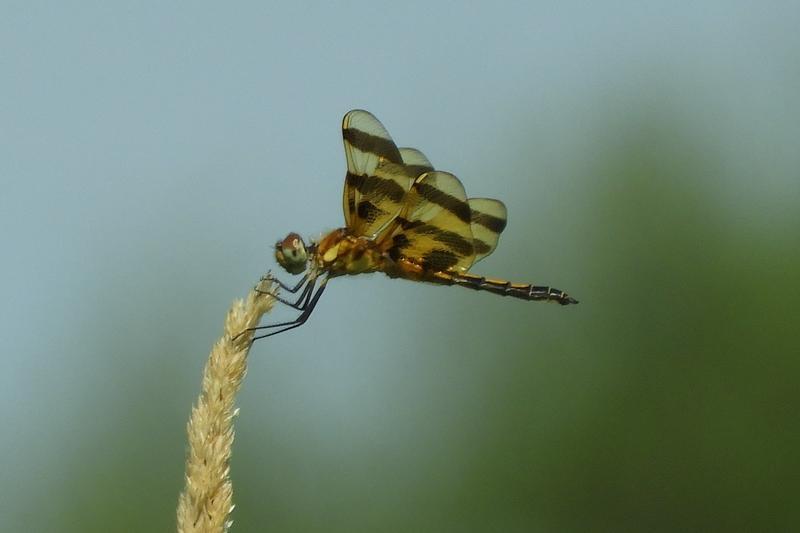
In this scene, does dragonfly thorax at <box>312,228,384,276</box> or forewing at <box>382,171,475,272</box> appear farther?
forewing at <box>382,171,475,272</box>

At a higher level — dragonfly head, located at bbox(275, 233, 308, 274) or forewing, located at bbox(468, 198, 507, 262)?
forewing, located at bbox(468, 198, 507, 262)

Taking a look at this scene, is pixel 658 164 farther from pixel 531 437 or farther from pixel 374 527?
pixel 374 527

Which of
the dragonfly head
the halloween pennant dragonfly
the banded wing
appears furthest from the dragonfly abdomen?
the dragonfly head

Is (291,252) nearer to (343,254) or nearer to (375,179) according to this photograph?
(343,254)

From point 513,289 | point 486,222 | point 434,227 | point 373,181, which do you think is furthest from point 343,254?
point 513,289

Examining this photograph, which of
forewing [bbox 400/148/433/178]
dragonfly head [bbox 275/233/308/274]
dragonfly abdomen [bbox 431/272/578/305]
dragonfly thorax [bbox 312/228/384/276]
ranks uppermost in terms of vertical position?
forewing [bbox 400/148/433/178]

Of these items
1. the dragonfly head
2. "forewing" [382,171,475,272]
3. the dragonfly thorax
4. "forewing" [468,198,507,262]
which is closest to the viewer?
the dragonfly head

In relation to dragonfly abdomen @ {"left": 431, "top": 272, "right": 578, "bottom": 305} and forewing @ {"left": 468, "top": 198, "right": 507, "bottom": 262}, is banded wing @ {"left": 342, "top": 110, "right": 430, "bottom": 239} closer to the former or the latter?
forewing @ {"left": 468, "top": 198, "right": 507, "bottom": 262}
